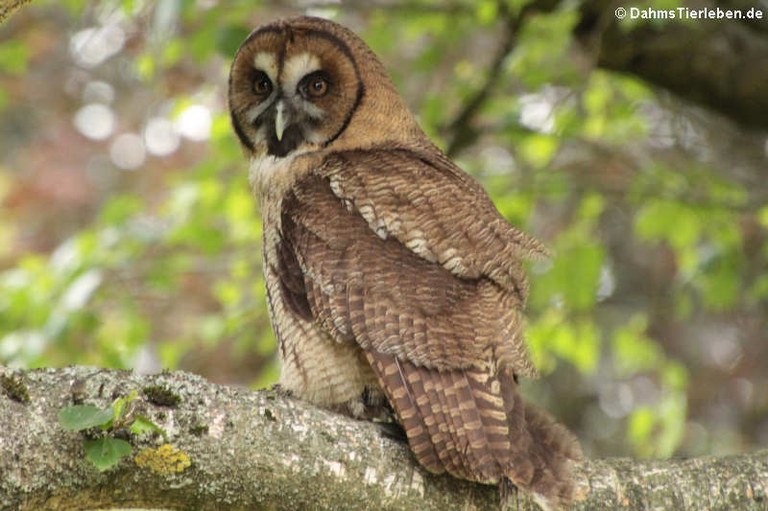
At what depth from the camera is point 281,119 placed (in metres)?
4.46

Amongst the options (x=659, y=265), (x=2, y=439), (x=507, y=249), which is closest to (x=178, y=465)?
(x=2, y=439)

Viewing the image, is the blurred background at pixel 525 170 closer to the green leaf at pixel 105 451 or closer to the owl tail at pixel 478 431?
the owl tail at pixel 478 431

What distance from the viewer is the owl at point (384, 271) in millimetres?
3332

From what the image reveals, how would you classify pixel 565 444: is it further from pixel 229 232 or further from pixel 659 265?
pixel 659 265

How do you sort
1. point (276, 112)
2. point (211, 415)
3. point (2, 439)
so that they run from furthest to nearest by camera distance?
point (276, 112) → point (211, 415) → point (2, 439)

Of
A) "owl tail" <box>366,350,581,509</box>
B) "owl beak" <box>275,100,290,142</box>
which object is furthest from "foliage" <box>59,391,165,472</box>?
"owl beak" <box>275,100,290,142</box>

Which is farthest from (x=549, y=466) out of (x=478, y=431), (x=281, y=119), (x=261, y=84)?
(x=261, y=84)

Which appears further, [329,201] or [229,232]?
[229,232]

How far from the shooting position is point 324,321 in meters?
3.69

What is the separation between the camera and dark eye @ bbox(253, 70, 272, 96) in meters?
4.64

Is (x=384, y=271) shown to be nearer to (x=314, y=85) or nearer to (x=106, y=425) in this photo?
(x=314, y=85)

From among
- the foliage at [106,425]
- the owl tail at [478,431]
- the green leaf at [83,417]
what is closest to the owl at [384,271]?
the owl tail at [478,431]

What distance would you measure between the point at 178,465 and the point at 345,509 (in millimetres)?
535

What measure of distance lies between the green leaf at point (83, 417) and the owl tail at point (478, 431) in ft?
3.45
